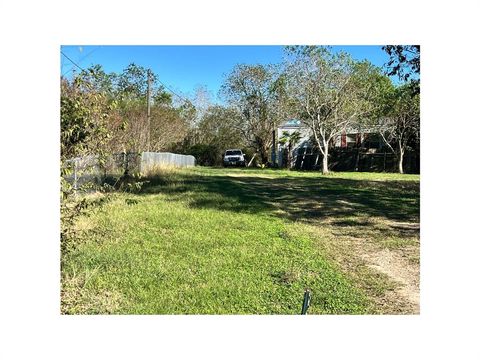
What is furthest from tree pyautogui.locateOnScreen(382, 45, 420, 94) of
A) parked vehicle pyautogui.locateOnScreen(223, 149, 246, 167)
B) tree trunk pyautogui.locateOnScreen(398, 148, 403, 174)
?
tree trunk pyautogui.locateOnScreen(398, 148, 403, 174)

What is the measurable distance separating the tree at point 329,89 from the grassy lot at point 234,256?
17.4 ft

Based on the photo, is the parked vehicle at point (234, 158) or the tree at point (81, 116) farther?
the parked vehicle at point (234, 158)

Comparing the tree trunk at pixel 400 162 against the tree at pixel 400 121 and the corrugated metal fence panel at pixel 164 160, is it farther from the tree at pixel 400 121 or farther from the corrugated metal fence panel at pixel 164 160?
the corrugated metal fence panel at pixel 164 160

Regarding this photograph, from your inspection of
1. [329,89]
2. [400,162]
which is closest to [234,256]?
[329,89]

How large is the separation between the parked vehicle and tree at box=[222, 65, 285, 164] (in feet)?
1.31

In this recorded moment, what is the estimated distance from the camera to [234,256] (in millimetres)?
3826

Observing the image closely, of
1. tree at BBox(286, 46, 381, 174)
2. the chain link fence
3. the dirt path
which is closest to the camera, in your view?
the dirt path

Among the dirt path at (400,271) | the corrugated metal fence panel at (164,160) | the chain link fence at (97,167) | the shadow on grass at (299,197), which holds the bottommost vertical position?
the dirt path at (400,271)

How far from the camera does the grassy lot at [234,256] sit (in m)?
2.94

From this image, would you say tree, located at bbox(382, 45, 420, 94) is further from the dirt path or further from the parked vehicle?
the parked vehicle

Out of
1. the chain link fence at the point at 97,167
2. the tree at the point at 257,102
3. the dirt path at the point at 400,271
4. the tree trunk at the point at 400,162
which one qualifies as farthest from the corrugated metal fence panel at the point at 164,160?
the tree trunk at the point at 400,162

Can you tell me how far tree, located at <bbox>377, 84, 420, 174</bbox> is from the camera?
14586 mm
